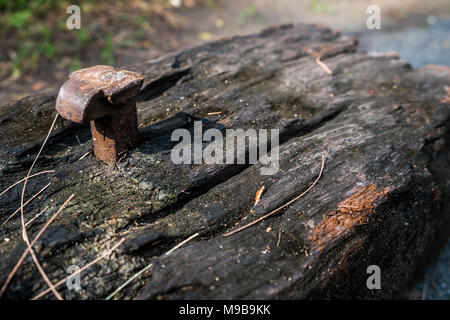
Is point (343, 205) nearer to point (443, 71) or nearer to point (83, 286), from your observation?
point (83, 286)

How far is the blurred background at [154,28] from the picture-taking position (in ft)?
16.9

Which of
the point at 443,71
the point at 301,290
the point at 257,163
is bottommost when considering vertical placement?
the point at 301,290

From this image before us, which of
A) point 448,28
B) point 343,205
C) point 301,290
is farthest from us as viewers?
point 448,28

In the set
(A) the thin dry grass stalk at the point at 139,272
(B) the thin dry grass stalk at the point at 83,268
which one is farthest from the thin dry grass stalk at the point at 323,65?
(B) the thin dry grass stalk at the point at 83,268

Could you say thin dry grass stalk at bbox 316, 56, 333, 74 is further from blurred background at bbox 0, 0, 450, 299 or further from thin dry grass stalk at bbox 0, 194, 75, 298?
thin dry grass stalk at bbox 0, 194, 75, 298

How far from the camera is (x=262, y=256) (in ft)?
6.11

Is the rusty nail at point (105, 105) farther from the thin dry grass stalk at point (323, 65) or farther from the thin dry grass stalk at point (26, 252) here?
the thin dry grass stalk at point (323, 65)

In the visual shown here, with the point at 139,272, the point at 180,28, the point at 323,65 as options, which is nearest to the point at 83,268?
the point at 139,272

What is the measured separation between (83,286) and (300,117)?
1698mm

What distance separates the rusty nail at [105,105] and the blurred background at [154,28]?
79.5 inches

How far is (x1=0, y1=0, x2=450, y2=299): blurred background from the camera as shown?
5148 millimetres

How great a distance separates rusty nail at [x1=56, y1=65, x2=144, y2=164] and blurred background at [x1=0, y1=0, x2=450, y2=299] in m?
2.02

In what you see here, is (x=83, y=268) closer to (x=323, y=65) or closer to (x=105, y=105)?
(x=105, y=105)
